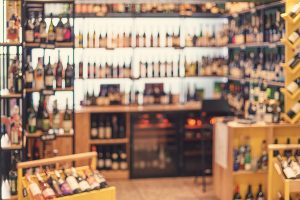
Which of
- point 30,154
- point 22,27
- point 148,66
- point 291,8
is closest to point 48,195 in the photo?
point 22,27

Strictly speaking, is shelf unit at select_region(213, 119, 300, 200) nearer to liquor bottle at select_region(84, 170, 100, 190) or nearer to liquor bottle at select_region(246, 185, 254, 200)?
liquor bottle at select_region(246, 185, 254, 200)

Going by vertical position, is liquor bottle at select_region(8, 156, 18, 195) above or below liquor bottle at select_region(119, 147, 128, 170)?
above

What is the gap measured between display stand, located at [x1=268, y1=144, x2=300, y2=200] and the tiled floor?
4.61 ft

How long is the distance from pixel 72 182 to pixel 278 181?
240 cm

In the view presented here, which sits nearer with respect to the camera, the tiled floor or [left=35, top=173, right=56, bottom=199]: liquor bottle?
[left=35, top=173, right=56, bottom=199]: liquor bottle

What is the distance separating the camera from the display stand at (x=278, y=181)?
5.36 m

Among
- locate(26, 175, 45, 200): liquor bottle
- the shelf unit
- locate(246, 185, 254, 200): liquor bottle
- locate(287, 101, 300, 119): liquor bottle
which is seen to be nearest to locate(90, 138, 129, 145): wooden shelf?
the shelf unit

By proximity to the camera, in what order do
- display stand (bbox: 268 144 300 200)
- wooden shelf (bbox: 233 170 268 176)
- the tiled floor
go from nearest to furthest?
display stand (bbox: 268 144 300 200)
wooden shelf (bbox: 233 170 268 176)
the tiled floor

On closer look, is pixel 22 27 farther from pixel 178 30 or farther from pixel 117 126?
pixel 178 30

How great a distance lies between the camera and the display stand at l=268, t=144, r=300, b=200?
536 cm

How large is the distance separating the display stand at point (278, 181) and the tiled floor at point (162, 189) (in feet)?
4.61

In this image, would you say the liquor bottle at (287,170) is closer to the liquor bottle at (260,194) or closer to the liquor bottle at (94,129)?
the liquor bottle at (260,194)

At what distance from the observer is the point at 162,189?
25.7 ft

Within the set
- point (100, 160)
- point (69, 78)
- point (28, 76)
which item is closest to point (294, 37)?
point (69, 78)
